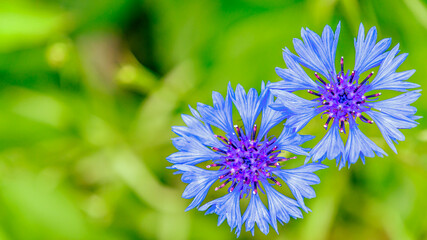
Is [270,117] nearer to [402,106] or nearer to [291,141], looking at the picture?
[291,141]

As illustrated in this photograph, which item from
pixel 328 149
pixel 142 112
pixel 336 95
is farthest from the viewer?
pixel 142 112

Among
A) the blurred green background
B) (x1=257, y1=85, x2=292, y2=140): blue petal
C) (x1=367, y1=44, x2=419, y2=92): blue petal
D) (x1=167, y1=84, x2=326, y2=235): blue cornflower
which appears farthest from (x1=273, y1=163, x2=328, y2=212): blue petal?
A: the blurred green background

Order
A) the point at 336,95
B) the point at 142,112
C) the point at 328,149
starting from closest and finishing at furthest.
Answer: the point at 328,149 → the point at 336,95 → the point at 142,112

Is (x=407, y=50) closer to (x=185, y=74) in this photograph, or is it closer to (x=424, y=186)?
(x=424, y=186)

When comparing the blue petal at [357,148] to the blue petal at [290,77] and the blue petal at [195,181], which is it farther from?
the blue petal at [195,181]

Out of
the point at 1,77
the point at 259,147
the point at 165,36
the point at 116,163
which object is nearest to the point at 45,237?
the point at 116,163

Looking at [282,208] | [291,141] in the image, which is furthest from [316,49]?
[282,208]

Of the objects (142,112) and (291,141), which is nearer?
(291,141)
